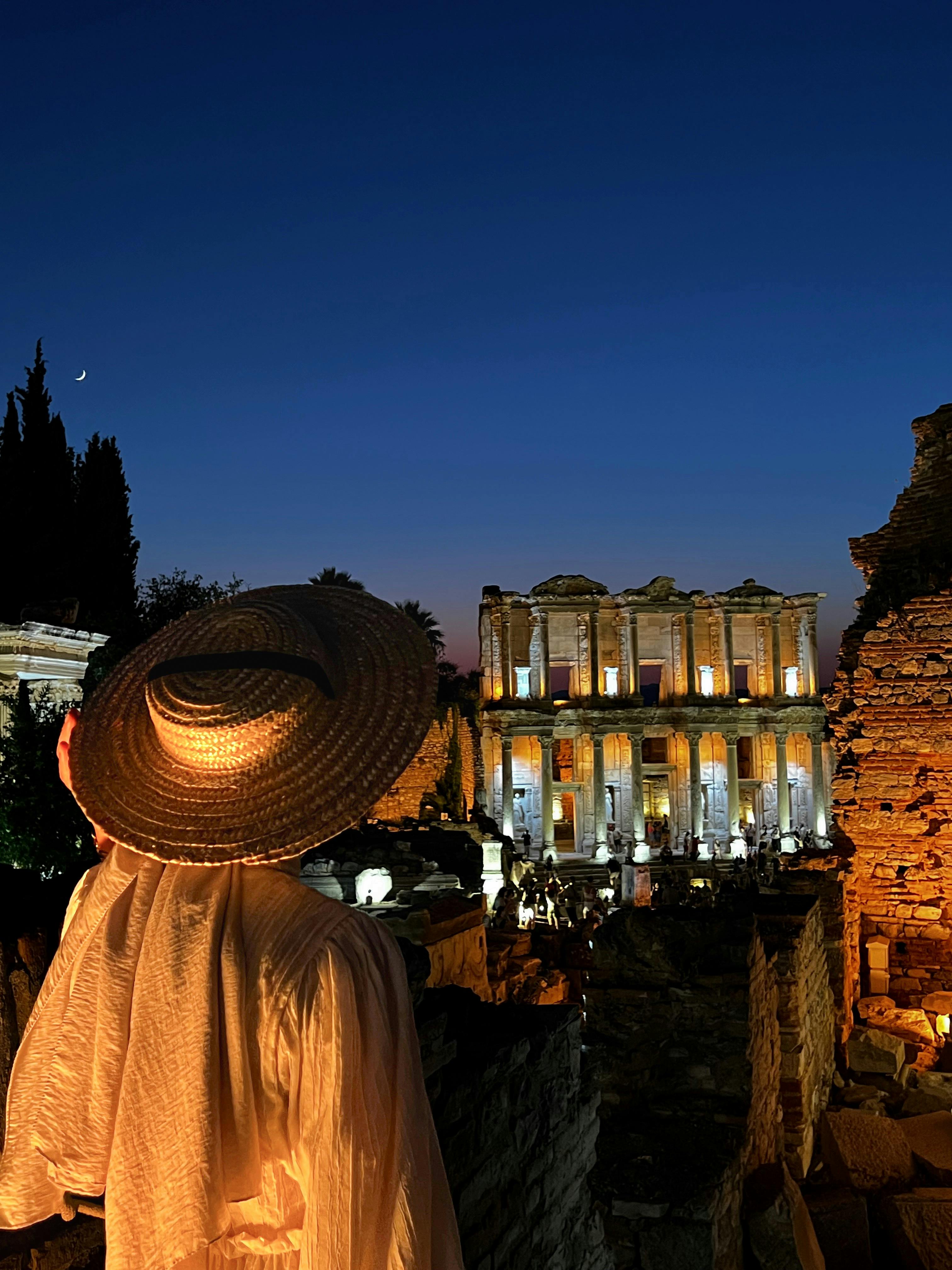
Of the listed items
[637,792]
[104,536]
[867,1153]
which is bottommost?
[867,1153]

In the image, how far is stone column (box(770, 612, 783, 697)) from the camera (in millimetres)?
40406

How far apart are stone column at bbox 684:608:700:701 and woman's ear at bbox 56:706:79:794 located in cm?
3889

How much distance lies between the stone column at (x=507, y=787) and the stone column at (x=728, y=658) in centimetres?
941

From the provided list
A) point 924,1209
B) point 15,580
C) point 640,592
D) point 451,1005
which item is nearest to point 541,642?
point 640,592

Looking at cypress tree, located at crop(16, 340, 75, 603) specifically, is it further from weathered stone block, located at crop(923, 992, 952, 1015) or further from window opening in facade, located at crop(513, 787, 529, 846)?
weathered stone block, located at crop(923, 992, 952, 1015)

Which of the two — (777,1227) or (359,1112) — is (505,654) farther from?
(359,1112)

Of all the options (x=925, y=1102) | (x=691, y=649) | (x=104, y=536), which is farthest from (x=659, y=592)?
(x=925, y=1102)

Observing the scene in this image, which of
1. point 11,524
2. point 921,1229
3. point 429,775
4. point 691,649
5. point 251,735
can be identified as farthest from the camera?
point 691,649

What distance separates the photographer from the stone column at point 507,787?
37.6 meters

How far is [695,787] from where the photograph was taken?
128ft

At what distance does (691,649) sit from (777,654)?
3729 millimetres

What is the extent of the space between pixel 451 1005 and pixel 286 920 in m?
2.24

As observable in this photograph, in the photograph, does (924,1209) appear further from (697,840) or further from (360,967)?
(697,840)

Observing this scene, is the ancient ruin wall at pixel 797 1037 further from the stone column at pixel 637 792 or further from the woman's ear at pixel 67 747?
the stone column at pixel 637 792
